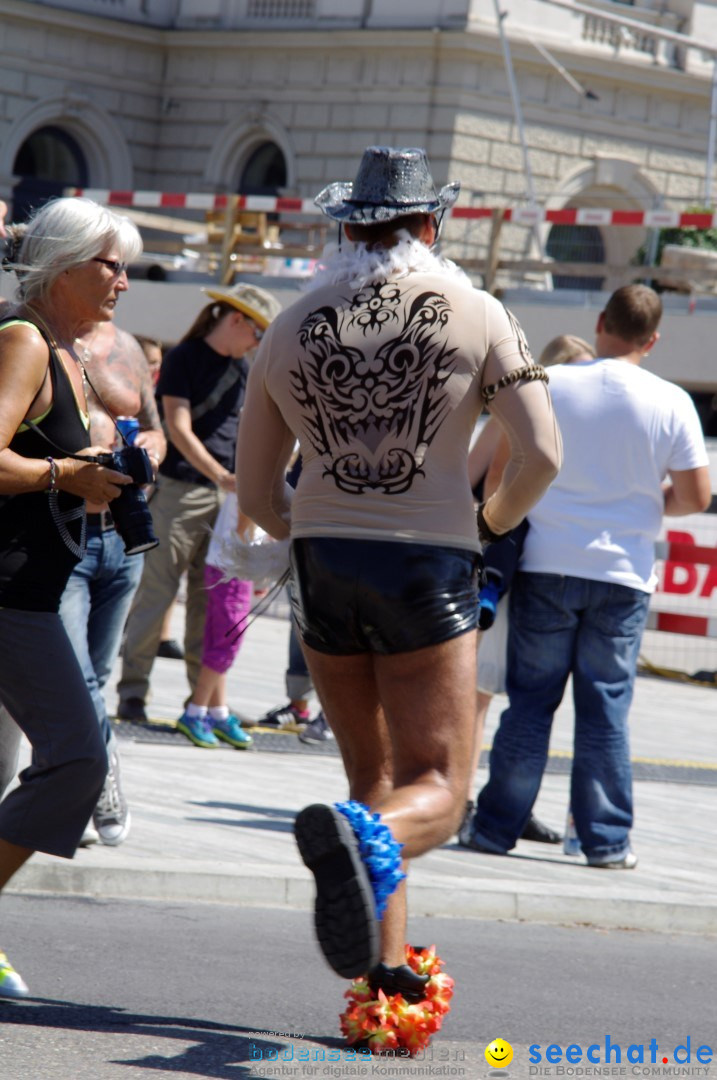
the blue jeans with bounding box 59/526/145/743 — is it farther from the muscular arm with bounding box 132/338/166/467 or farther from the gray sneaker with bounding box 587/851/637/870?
the gray sneaker with bounding box 587/851/637/870

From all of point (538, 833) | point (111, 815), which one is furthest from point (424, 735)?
point (538, 833)

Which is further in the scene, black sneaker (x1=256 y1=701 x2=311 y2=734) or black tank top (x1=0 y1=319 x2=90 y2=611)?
black sneaker (x1=256 y1=701 x2=311 y2=734)

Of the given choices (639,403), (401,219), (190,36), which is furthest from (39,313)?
(190,36)

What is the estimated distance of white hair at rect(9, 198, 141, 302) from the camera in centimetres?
448

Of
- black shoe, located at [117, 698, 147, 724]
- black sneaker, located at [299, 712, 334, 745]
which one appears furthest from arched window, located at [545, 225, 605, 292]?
black shoe, located at [117, 698, 147, 724]

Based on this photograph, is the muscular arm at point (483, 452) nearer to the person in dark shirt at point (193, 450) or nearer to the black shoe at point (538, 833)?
the black shoe at point (538, 833)

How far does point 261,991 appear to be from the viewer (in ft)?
15.7

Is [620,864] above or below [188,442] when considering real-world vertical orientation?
below

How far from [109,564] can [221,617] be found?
2.64 meters

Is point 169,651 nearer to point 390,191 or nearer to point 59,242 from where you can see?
point 59,242

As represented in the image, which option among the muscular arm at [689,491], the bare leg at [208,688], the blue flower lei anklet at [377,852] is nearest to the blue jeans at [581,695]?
the muscular arm at [689,491]

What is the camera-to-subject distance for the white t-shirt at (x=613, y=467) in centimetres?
657

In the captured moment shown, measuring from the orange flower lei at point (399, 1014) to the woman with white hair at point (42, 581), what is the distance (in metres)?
0.80

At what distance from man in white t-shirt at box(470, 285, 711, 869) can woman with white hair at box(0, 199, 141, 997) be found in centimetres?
260
